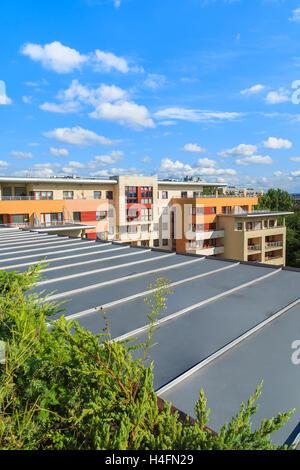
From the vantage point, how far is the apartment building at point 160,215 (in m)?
33.8

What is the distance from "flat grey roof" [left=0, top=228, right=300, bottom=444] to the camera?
124 inches

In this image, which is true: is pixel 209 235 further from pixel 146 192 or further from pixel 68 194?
pixel 68 194

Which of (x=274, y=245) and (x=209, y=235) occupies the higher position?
(x=209, y=235)

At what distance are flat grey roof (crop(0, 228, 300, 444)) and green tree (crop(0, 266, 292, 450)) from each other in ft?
2.34

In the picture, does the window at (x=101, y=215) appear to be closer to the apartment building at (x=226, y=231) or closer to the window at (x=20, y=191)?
the window at (x=20, y=191)

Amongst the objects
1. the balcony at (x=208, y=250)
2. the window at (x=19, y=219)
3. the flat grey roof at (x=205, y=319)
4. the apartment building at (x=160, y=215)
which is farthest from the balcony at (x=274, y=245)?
the flat grey roof at (x=205, y=319)

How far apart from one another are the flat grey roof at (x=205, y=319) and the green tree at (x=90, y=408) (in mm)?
712

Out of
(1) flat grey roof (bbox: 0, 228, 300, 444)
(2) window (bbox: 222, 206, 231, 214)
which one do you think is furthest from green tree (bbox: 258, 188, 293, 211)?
(1) flat grey roof (bbox: 0, 228, 300, 444)

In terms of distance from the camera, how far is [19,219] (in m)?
28.5

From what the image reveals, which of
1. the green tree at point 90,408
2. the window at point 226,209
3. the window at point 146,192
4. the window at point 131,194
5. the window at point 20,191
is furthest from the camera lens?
the window at point 226,209

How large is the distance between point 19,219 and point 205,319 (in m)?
27.0

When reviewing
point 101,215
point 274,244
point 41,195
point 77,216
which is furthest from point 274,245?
point 41,195

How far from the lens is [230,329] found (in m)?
4.58
